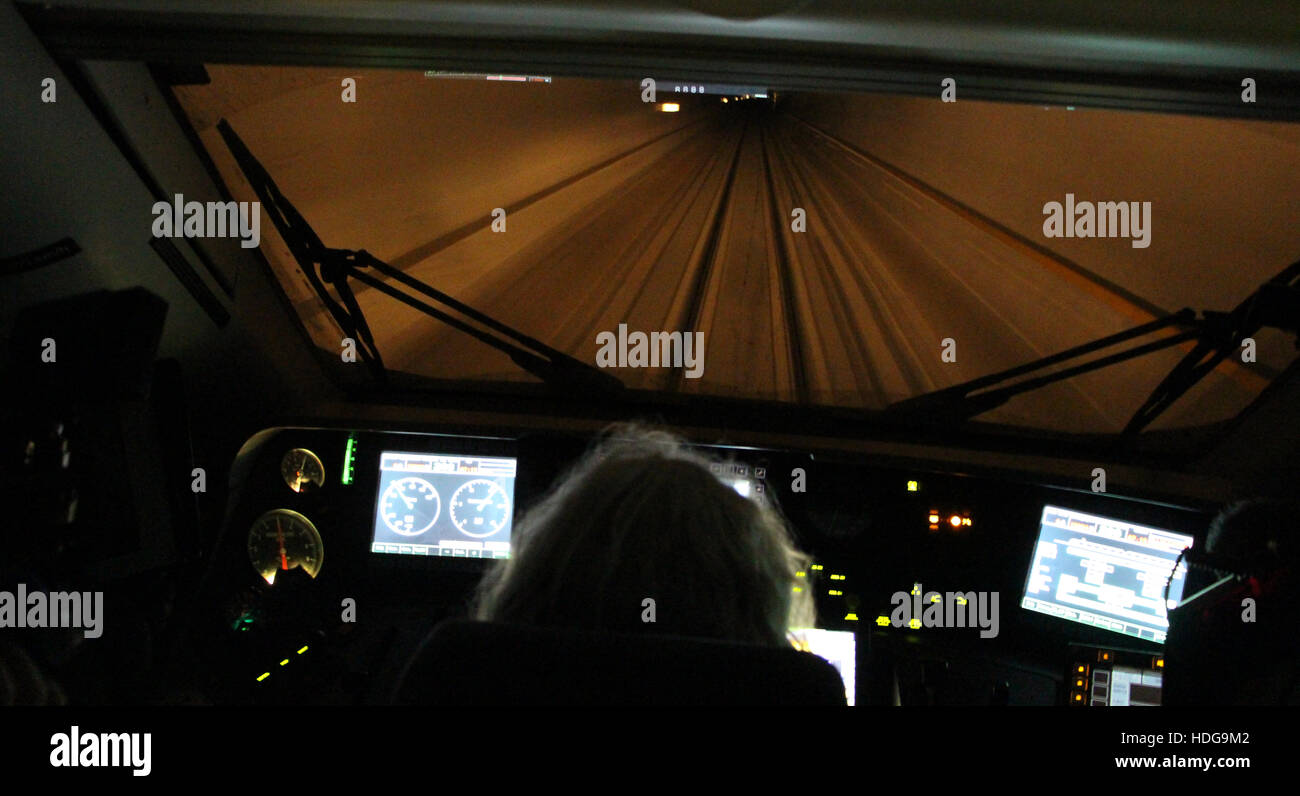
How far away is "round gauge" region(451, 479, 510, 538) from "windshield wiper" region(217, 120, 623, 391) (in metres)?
0.40

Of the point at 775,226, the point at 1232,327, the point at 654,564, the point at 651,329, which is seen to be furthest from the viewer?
the point at 651,329

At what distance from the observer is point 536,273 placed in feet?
9.93

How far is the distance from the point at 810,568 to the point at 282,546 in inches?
67.7

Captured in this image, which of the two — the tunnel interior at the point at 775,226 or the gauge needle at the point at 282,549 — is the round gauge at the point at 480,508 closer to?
the tunnel interior at the point at 775,226

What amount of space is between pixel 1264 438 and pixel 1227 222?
24.5 inches

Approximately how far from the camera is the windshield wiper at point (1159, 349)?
2.24m

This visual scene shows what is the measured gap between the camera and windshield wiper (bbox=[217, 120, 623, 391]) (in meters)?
2.47

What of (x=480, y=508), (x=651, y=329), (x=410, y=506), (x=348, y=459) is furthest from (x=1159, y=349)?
(x=348, y=459)

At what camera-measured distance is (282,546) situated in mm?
3018

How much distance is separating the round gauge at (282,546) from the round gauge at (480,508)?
49cm

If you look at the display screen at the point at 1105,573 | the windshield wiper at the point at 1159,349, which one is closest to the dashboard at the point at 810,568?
the display screen at the point at 1105,573

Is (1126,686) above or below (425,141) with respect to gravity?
below

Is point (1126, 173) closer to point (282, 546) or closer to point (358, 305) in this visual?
point (358, 305)
